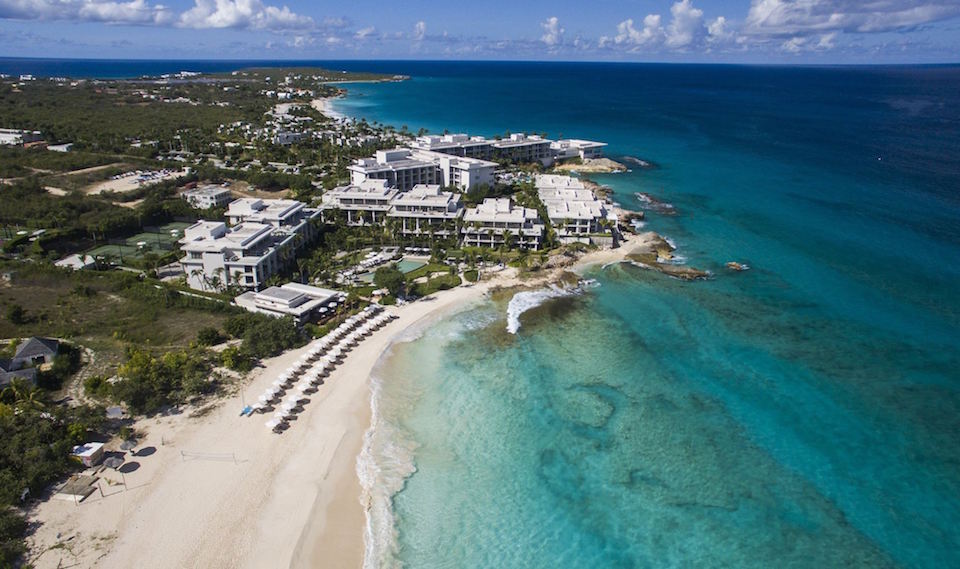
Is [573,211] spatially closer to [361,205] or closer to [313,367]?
[361,205]

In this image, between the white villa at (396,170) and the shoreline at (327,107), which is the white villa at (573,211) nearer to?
the white villa at (396,170)

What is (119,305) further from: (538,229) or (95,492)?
(538,229)

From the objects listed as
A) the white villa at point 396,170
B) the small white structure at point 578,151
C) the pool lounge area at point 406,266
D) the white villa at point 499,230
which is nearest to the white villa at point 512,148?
the small white structure at point 578,151

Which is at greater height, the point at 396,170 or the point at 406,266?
the point at 396,170

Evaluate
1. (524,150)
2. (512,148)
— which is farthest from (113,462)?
(524,150)

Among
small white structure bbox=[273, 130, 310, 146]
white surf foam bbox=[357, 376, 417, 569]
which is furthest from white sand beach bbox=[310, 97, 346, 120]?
white surf foam bbox=[357, 376, 417, 569]

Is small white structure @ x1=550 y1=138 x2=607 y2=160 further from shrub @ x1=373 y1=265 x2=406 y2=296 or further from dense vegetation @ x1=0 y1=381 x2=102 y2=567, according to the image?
dense vegetation @ x1=0 y1=381 x2=102 y2=567

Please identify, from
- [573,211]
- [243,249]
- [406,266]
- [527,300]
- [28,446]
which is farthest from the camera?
[573,211]
